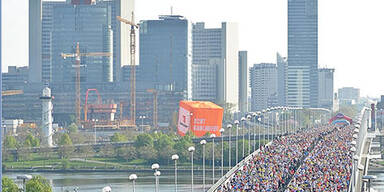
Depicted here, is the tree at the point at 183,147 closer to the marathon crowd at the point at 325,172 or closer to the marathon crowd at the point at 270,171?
the marathon crowd at the point at 270,171

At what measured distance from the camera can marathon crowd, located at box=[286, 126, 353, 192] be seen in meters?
54.7

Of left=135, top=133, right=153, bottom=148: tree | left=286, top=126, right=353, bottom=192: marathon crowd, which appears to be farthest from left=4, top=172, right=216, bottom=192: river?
left=286, top=126, right=353, bottom=192: marathon crowd

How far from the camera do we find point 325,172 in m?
61.6

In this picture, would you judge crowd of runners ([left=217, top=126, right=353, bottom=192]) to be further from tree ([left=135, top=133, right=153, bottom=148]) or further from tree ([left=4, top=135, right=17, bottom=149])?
tree ([left=4, top=135, right=17, bottom=149])

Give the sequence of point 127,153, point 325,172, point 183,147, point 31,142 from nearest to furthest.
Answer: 1. point 325,172
2. point 183,147
3. point 127,153
4. point 31,142

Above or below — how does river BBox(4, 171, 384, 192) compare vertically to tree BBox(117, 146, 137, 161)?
below

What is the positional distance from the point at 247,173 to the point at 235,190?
30.2ft

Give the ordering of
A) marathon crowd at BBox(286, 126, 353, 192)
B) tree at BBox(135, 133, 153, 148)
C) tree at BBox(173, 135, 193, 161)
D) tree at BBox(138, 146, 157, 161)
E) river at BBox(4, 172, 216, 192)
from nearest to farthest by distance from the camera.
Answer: marathon crowd at BBox(286, 126, 353, 192) < river at BBox(4, 172, 216, 192) < tree at BBox(173, 135, 193, 161) < tree at BBox(138, 146, 157, 161) < tree at BBox(135, 133, 153, 148)

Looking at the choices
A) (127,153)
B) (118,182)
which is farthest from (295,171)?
(127,153)

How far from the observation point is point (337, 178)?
57500mm

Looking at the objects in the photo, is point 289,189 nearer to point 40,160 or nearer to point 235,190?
point 235,190

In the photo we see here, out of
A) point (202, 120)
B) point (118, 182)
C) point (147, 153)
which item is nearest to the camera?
point (118, 182)

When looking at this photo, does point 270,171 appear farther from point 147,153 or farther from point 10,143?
point 10,143

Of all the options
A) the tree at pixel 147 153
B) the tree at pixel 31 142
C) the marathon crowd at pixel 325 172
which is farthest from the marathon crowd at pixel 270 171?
the tree at pixel 31 142
